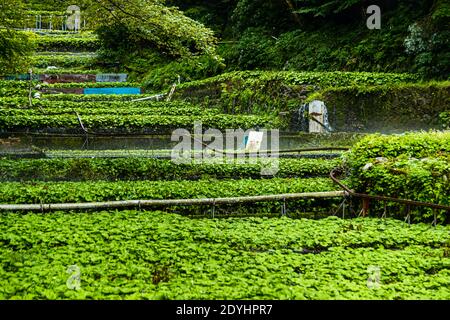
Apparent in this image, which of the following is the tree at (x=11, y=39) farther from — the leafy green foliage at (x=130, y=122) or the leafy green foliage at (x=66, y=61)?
the leafy green foliage at (x=66, y=61)

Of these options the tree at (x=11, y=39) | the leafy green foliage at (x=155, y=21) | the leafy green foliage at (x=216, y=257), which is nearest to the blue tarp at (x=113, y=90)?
the tree at (x=11, y=39)

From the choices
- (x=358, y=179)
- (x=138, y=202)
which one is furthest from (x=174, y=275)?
(x=358, y=179)

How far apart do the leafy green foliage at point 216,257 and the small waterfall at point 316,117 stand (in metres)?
9.26

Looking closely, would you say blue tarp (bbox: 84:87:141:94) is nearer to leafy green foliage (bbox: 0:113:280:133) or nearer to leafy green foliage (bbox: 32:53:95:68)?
leafy green foliage (bbox: 32:53:95:68)

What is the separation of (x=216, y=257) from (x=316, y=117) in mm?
12657

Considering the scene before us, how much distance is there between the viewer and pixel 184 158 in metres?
15.0

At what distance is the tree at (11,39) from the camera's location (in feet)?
41.6

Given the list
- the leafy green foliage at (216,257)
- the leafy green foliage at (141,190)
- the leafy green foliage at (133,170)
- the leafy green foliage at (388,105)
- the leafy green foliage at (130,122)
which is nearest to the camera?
the leafy green foliage at (216,257)

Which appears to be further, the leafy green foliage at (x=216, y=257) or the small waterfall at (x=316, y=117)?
the small waterfall at (x=316, y=117)

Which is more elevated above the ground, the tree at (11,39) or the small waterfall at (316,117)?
the tree at (11,39)

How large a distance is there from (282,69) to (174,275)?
2089 cm

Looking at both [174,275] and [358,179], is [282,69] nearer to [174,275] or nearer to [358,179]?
[358,179]

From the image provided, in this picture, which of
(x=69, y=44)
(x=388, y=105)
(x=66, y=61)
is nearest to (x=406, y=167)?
(x=388, y=105)

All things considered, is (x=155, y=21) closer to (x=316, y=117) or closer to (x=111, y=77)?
(x=316, y=117)
